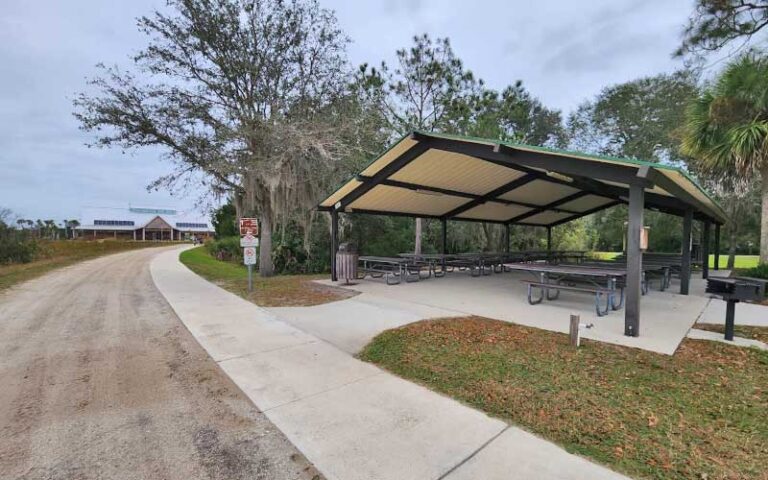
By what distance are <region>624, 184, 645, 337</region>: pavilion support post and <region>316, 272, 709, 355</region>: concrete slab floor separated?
0.67 feet

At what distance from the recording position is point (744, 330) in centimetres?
516

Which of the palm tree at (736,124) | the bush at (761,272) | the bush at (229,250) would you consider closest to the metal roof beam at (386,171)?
the palm tree at (736,124)

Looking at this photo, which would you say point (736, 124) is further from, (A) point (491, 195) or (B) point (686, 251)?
(A) point (491, 195)

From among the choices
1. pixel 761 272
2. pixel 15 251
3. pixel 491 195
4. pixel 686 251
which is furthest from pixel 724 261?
pixel 15 251

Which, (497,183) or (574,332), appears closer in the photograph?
(574,332)

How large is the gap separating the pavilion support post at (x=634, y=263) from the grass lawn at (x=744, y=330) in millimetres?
1498

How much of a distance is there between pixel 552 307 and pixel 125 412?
6.62 m

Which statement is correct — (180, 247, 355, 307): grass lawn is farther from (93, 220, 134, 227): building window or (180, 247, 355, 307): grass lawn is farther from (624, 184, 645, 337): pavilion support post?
(93, 220, 134, 227): building window

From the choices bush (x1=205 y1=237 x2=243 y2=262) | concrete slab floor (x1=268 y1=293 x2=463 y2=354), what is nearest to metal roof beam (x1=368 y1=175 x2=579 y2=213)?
concrete slab floor (x1=268 y1=293 x2=463 y2=354)

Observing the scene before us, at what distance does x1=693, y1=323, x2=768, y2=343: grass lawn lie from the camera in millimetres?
4848

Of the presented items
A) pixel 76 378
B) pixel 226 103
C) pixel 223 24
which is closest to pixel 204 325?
pixel 76 378

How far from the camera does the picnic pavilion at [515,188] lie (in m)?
4.85

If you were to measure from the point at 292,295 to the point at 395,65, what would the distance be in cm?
1070

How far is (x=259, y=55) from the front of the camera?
34.5 ft
